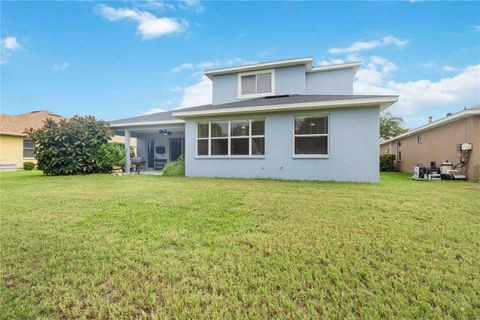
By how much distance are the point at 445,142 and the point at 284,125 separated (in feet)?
32.2

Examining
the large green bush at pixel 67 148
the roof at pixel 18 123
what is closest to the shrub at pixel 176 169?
the large green bush at pixel 67 148

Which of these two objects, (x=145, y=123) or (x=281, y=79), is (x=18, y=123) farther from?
(x=281, y=79)

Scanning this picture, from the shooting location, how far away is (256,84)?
12.3m

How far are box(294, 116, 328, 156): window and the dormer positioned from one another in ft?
9.43

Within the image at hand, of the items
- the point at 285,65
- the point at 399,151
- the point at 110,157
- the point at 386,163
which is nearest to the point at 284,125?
the point at 285,65

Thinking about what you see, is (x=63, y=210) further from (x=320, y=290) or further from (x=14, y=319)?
(x=320, y=290)

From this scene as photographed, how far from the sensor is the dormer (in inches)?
464

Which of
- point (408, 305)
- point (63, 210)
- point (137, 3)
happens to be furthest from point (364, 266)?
point (137, 3)

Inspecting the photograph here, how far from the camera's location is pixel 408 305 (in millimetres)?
1806

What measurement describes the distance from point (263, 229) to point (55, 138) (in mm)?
13399

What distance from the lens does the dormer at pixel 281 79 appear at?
11.8 meters

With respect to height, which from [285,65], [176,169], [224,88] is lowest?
[176,169]

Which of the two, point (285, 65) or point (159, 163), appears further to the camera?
point (159, 163)

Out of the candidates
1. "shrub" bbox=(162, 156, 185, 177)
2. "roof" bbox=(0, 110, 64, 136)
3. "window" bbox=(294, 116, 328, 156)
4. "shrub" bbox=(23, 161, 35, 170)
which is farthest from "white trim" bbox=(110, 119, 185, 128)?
"shrub" bbox=(23, 161, 35, 170)
